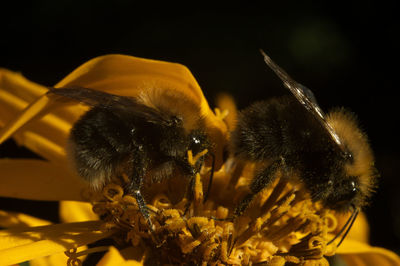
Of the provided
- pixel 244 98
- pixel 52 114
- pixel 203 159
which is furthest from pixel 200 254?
pixel 244 98

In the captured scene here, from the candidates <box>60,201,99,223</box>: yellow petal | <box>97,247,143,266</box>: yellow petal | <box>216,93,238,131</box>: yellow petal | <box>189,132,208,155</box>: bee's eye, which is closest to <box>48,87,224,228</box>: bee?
<box>189,132,208,155</box>: bee's eye

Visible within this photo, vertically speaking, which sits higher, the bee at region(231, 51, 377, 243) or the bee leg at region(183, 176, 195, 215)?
the bee at region(231, 51, 377, 243)

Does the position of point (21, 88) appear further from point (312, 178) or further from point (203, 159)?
point (312, 178)

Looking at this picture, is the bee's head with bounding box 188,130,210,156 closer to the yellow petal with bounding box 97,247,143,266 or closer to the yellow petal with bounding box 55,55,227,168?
the yellow petal with bounding box 55,55,227,168

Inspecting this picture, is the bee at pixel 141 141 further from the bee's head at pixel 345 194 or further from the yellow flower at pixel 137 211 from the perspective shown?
the bee's head at pixel 345 194

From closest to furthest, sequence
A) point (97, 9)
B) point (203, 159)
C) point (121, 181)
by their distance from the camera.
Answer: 1. point (203, 159)
2. point (121, 181)
3. point (97, 9)

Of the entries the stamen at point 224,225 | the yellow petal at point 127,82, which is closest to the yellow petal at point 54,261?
the stamen at point 224,225

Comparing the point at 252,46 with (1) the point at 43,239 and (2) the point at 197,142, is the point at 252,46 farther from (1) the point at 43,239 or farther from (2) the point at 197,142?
(1) the point at 43,239
